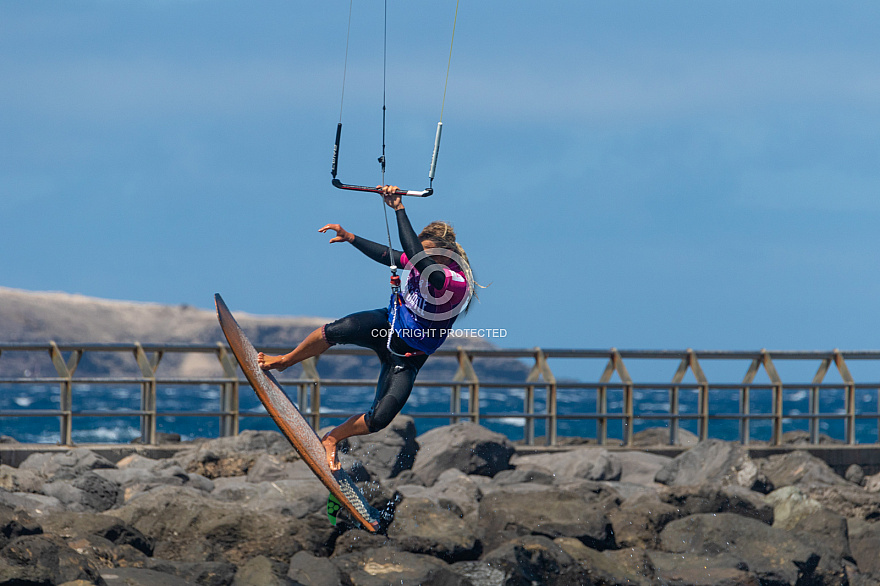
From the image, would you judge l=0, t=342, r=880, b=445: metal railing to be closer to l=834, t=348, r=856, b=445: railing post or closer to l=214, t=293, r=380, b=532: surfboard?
l=834, t=348, r=856, b=445: railing post

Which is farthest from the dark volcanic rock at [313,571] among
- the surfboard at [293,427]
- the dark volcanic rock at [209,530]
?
the surfboard at [293,427]

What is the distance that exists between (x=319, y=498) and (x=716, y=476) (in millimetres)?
5196

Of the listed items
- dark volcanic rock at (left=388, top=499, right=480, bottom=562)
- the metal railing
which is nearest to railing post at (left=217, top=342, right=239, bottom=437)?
the metal railing

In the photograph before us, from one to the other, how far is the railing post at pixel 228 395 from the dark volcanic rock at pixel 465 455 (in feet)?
7.70

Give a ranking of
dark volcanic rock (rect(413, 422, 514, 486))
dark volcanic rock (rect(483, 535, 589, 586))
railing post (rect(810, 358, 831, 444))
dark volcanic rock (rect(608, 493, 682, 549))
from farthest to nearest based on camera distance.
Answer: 1. railing post (rect(810, 358, 831, 444))
2. dark volcanic rock (rect(413, 422, 514, 486))
3. dark volcanic rock (rect(608, 493, 682, 549))
4. dark volcanic rock (rect(483, 535, 589, 586))

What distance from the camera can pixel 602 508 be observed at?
39.7 ft

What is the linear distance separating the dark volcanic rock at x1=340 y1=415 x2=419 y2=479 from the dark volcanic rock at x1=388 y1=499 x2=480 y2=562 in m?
2.20

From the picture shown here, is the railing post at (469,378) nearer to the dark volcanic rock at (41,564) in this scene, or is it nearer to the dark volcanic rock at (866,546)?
the dark volcanic rock at (866,546)

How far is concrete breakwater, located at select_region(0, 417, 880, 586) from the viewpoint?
33.1 feet

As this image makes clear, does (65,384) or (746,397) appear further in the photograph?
Answer: (746,397)

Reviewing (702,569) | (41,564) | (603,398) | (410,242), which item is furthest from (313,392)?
(410,242)

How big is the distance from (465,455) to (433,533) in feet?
9.94

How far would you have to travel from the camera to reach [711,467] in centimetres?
1435

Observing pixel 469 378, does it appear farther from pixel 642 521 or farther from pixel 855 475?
pixel 855 475
